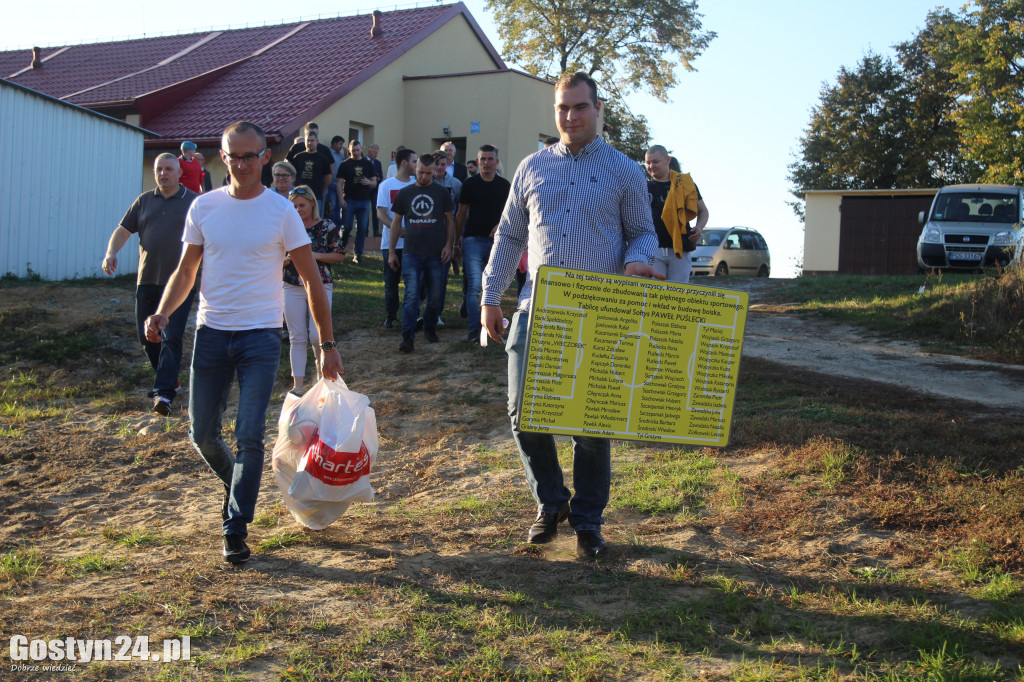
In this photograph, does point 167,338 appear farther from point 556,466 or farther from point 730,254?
point 730,254

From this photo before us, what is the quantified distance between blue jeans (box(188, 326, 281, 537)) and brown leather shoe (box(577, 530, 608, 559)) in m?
1.60

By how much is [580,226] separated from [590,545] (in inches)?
60.4

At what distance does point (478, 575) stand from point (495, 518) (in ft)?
2.95

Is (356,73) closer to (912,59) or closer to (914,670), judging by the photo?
(914,670)

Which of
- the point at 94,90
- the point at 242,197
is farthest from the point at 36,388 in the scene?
the point at 94,90

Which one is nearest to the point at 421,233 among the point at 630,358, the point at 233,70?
the point at 630,358

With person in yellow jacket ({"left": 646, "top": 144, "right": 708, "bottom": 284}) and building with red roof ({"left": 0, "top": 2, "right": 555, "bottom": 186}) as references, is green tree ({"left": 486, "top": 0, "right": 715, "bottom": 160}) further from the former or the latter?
person in yellow jacket ({"left": 646, "top": 144, "right": 708, "bottom": 284})

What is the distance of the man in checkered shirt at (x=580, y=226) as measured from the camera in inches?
170

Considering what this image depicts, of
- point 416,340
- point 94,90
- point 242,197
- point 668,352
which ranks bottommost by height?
point 416,340

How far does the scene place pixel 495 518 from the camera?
5242mm

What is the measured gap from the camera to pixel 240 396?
462 centimetres

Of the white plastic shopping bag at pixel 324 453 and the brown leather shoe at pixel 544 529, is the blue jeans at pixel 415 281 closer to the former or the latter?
the white plastic shopping bag at pixel 324 453

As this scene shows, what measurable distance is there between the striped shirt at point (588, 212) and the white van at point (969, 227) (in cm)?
1510

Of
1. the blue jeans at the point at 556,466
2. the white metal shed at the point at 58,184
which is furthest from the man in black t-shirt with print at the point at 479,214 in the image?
the white metal shed at the point at 58,184
